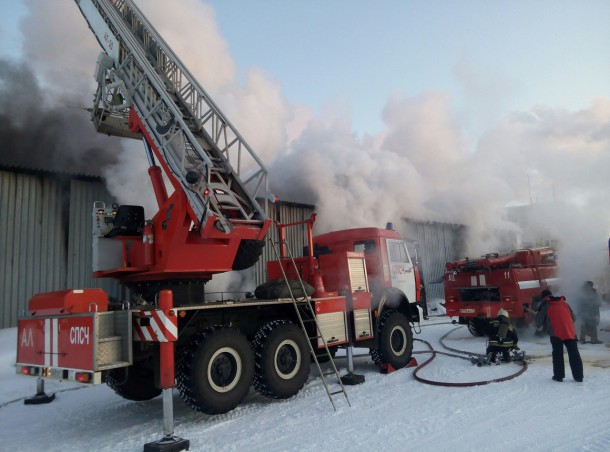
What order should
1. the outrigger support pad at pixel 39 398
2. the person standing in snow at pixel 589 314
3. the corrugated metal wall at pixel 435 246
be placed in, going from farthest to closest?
1. the corrugated metal wall at pixel 435 246
2. the person standing in snow at pixel 589 314
3. the outrigger support pad at pixel 39 398

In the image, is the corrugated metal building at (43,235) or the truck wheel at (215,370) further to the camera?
the corrugated metal building at (43,235)

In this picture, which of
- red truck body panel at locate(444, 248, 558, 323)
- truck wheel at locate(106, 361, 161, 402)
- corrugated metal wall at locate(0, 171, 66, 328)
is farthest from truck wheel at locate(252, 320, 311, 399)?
corrugated metal wall at locate(0, 171, 66, 328)

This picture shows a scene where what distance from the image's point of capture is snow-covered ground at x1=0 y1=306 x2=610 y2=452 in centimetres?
454

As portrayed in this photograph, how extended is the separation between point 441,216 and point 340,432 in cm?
1665

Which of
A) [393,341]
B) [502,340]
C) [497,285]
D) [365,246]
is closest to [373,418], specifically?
[393,341]

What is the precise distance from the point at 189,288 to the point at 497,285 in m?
7.99

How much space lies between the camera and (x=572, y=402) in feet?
18.4

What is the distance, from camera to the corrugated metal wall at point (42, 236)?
1109cm

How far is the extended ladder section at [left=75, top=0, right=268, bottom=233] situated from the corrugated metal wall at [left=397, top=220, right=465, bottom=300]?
14.4 m

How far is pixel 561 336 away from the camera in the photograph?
6.91 metres

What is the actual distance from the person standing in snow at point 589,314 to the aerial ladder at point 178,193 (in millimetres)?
7912

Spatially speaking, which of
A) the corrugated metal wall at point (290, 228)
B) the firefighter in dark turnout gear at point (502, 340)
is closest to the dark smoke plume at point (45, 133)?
the corrugated metal wall at point (290, 228)

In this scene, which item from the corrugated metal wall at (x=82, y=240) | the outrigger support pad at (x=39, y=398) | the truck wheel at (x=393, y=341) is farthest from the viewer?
the corrugated metal wall at (x=82, y=240)

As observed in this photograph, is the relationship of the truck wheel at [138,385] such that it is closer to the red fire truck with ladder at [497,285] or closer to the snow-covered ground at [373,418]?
the snow-covered ground at [373,418]
